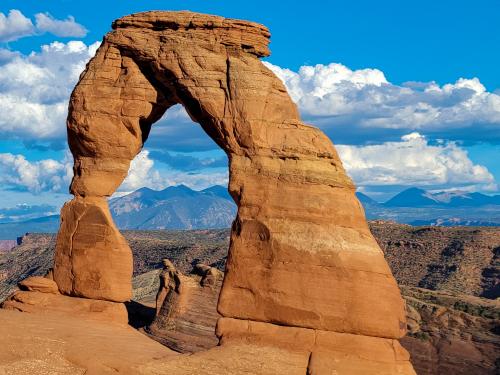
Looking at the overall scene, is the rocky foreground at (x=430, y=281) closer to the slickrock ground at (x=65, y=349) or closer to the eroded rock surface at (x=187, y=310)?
the eroded rock surface at (x=187, y=310)

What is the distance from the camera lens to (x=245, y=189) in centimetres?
2412

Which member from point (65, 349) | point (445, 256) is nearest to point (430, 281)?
point (445, 256)

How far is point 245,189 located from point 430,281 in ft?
166

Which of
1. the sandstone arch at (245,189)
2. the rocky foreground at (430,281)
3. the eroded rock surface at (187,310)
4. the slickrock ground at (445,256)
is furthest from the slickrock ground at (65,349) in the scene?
the slickrock ground at (445,256)

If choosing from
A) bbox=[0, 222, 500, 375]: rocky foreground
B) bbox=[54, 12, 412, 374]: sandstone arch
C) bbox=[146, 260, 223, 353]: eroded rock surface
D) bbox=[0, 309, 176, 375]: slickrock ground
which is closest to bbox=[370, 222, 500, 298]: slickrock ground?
bbox=[0, 222, 500, 375]: rocky foreground

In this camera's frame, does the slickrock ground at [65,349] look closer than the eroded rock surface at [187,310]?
Yes

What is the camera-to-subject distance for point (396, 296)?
23312 millimetres

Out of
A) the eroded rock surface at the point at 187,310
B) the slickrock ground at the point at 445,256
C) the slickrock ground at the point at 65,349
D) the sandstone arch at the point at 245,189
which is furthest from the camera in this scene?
the slickrock ground at the point at 445,256

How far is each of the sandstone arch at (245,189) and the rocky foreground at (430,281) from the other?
384 centimetres

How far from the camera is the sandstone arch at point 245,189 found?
2302 cm

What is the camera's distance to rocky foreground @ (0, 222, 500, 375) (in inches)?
1451

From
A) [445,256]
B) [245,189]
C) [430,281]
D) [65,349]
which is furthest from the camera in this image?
[445,256]

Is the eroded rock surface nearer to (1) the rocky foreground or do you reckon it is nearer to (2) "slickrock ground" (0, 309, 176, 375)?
(1) the rocky foreground

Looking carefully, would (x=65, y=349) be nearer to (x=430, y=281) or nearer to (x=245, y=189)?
(x=245, y=189)
